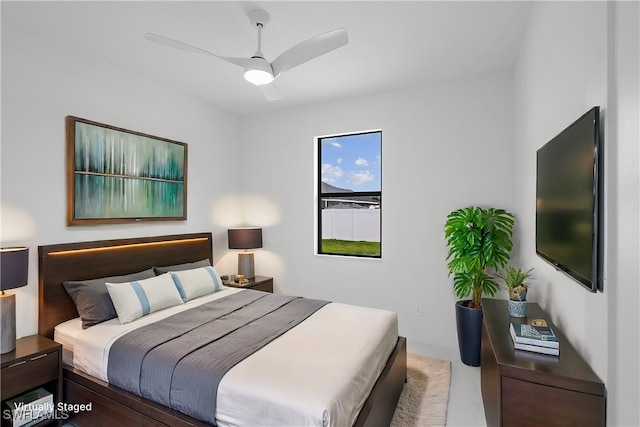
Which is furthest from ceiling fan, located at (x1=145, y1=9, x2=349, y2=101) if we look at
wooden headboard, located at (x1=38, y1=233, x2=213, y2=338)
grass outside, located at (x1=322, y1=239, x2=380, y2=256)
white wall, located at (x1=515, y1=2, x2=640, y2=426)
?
grass outside, located at (x1=322, y1=239, x2=380, y2=256)

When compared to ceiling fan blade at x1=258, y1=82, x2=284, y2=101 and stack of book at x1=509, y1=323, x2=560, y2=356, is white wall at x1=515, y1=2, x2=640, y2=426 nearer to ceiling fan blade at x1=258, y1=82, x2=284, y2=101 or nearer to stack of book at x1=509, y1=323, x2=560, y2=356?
stack of book at x1=509, y1=323, x2=560, y2=356

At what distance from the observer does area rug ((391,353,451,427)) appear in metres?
2.21

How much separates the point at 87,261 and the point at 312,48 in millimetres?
2497

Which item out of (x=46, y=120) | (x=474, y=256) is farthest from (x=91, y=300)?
(x=474, y=256)

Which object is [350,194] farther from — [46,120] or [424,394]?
[46,120]

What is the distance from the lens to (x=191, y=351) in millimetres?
1888

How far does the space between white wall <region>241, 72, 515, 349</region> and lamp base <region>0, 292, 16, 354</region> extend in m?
2.61

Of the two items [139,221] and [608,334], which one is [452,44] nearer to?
[608,334]

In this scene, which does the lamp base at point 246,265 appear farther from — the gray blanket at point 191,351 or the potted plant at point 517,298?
the potted plant at point 517,298

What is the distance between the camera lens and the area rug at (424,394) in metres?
2.21

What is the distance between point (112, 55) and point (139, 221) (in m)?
1.50

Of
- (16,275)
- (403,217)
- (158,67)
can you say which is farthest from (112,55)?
(403,217)

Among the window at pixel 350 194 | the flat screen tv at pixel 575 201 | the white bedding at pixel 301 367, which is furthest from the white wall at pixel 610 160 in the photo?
the window at pixel 350 194

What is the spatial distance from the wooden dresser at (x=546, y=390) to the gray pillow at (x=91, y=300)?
8.68ft
